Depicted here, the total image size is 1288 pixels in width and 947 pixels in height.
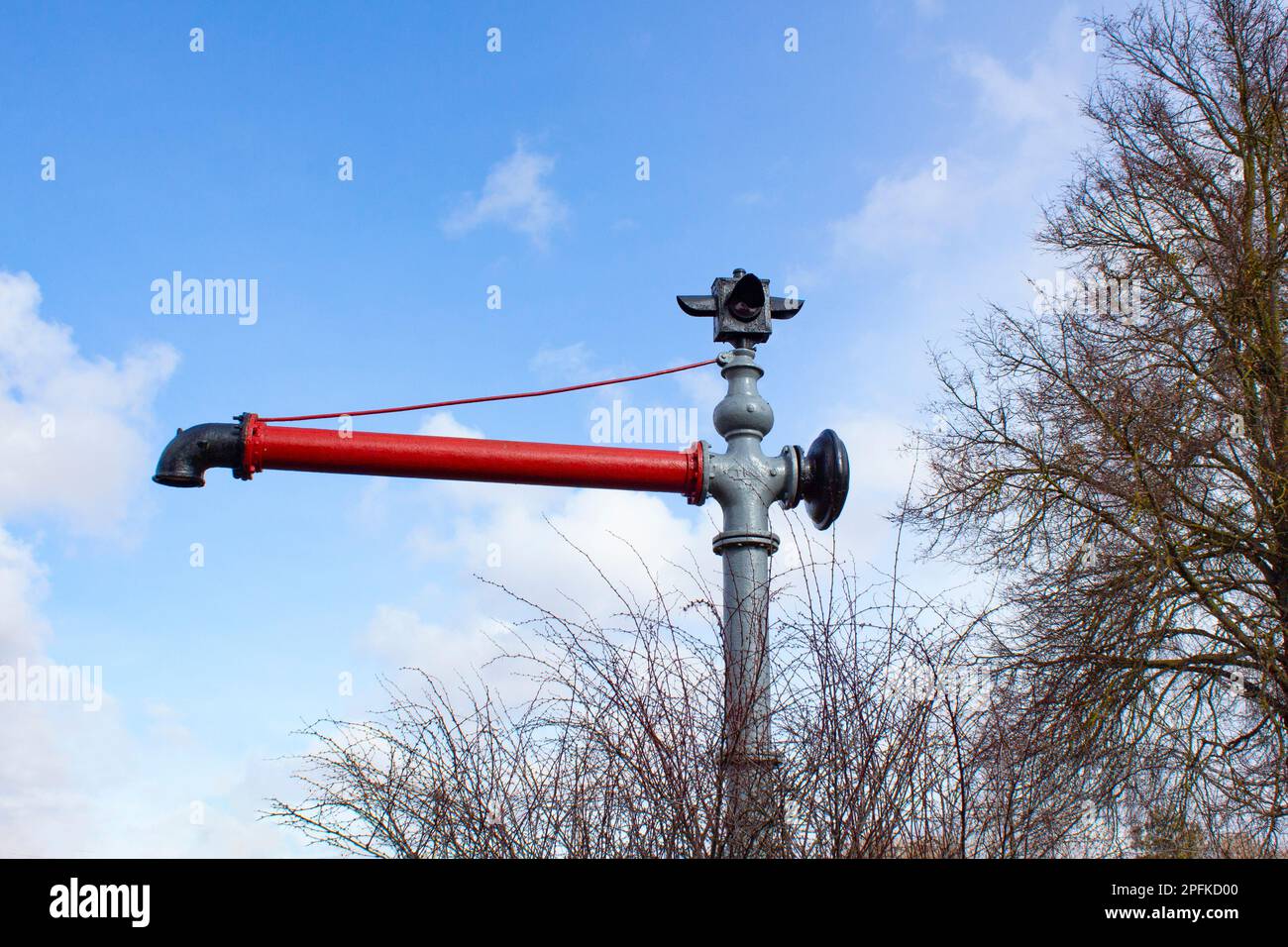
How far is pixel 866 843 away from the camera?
414 centimetres

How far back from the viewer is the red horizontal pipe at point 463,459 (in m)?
5.98

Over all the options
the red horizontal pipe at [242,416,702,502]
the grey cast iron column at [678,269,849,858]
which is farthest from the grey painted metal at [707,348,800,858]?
the red horizontal pipe at [242,416,702,502]

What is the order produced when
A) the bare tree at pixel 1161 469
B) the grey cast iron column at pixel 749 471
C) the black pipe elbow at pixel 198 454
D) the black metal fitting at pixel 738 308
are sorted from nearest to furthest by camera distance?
the grey cast iron column at pixel 749 471 → the black pipe elbow at pixel 198 454 → the black metal fitting at pixel 738 308 → the bare tree at pixel 1161 469

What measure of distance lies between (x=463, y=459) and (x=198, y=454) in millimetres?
1318

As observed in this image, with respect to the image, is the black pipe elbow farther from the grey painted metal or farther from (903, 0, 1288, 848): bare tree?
(903, 0, 1288, 848): bare tree

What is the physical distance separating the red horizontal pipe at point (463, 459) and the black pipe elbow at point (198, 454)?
0.07m

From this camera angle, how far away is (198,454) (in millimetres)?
5961

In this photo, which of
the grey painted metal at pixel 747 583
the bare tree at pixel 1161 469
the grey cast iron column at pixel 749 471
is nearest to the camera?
the grey painted metal at pixel 747 583

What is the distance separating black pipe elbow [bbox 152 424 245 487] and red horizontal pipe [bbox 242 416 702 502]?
2.7 inches

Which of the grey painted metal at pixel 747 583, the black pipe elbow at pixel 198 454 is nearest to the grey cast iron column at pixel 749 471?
the grey painted metal at pixel 747 583

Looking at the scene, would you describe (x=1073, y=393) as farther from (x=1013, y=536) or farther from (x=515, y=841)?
(x=515, y=841)

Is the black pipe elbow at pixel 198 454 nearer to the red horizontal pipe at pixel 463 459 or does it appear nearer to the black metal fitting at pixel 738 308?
the red horizontal pipe at pixel 463 459
